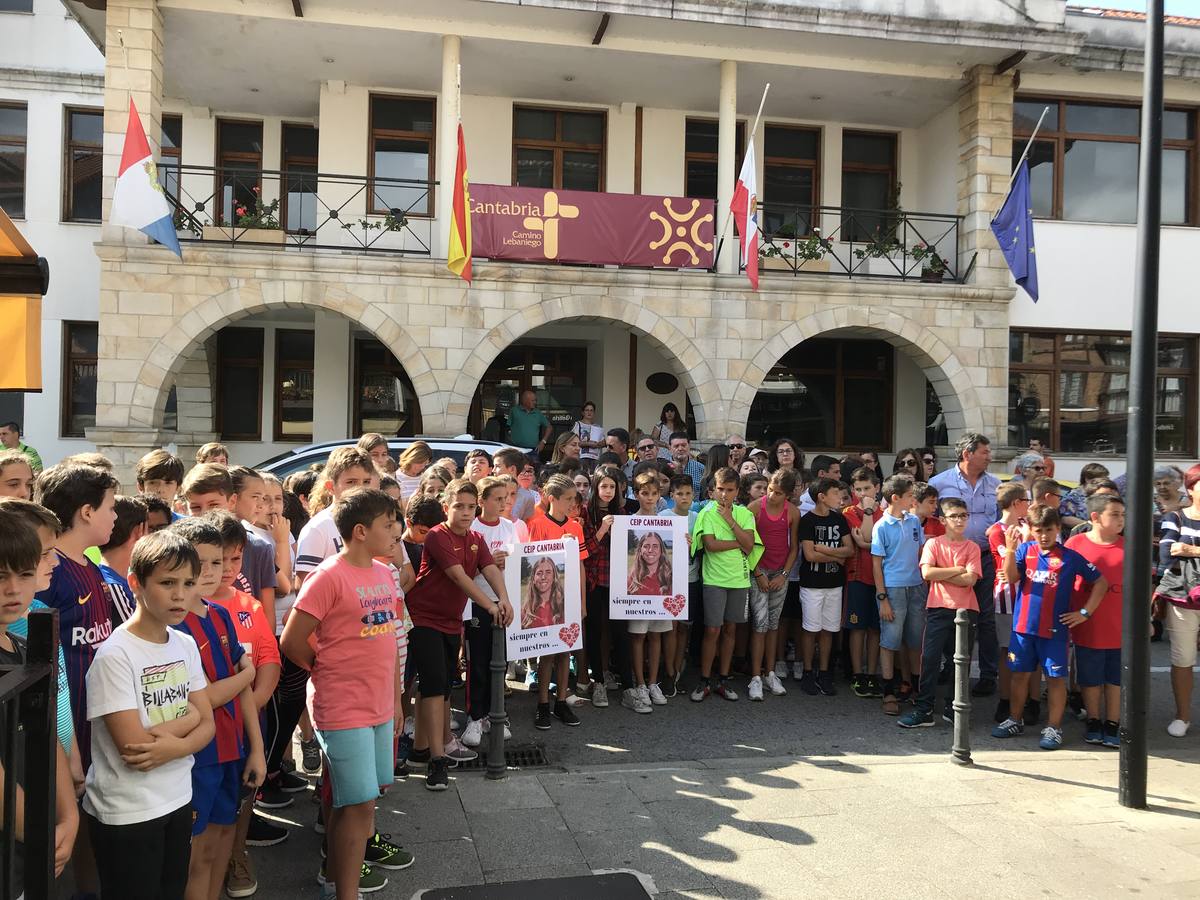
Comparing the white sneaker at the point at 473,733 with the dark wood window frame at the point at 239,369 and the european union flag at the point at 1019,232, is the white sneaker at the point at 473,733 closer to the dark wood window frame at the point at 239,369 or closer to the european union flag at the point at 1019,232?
the european union flag at the point at 1019,232

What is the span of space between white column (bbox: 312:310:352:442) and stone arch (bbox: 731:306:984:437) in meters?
7.47

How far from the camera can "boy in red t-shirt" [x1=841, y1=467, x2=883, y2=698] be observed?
7.89m

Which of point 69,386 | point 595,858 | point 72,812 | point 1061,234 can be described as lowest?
point 595,858

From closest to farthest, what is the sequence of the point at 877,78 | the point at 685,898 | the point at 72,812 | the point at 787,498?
the point at 72,812 → the point at 685,898 → the point at 787,498 → the point at 877,78

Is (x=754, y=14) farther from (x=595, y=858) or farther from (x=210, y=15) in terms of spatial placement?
(x=595, y=858)

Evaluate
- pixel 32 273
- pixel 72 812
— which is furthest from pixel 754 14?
pixel 72 812

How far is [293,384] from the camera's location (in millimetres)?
16781

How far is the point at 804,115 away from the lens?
53.8ft

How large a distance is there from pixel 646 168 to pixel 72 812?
14886 millimetres

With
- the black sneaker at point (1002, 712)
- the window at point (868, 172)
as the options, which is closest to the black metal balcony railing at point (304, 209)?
the window at point (868, 172)

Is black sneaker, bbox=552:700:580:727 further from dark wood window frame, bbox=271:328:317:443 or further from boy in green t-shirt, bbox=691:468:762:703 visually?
dark wood window frame, bbox=271:328:317:443

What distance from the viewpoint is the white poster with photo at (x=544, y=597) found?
6391 millimetres

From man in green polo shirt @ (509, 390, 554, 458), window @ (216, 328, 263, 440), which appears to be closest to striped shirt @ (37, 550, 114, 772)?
man in green polo shirt @ (509, 390, 554, 458)

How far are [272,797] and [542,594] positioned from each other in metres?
2.27
